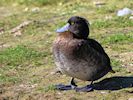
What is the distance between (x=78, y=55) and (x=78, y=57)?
0.09 ft

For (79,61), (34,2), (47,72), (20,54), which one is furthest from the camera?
(34,2)

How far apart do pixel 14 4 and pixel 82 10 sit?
2443 millimetres

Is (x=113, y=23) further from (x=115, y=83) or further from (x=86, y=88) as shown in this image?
(x=86, y=88)

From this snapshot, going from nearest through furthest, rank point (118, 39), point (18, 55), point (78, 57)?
point (78, 57)
point (18, 55)
point (118, 39)

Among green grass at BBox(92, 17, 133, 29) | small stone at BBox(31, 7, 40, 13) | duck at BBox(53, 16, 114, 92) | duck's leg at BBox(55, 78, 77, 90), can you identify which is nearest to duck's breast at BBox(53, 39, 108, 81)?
duck at BBox(53, 16, 114, 92)

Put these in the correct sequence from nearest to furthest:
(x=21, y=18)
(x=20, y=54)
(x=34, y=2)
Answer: (x=20, y=54) < (x=21, y=18) < (x=34, y=2)

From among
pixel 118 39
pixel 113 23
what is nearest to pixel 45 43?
pixel 118 39

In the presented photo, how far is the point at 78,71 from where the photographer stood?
23.8 ft

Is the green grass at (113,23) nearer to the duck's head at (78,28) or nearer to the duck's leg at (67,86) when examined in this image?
the duck's leg at (67,86)

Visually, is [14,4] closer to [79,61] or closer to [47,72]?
[47,72]

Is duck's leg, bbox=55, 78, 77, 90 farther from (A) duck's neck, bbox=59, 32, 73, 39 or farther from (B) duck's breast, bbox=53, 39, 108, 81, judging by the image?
(A) duck's neck, bbox=59, 32, 73, 39

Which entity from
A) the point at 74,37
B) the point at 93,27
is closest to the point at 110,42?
the point at 93,27

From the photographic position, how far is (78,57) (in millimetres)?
7203

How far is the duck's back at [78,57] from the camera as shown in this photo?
7207mm
